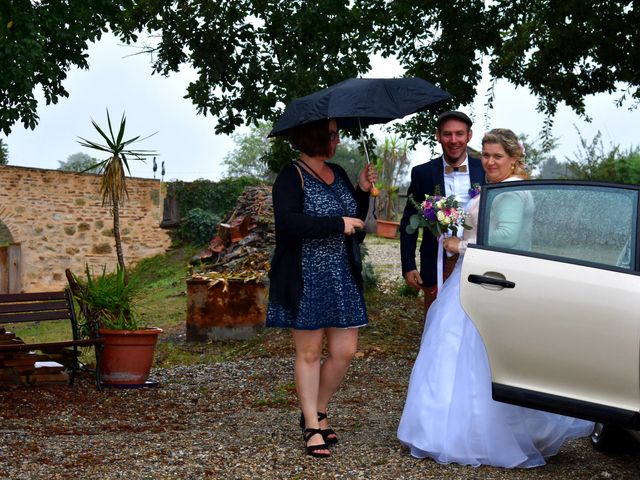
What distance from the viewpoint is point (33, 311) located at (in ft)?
29.3

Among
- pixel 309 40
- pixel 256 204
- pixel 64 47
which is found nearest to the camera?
pixel 309 40

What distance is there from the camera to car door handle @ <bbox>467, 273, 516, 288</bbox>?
4.42 metres

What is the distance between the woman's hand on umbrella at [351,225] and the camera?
5.05m

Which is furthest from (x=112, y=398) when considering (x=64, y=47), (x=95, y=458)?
(x=64, y=47)

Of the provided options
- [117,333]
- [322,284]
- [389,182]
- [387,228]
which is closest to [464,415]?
[322,284]

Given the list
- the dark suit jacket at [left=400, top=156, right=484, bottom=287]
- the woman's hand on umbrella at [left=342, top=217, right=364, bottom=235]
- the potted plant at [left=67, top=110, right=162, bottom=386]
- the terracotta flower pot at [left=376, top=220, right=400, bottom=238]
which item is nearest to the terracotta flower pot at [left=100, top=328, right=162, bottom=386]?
the potted plant at [left=67, top=110, right=162, bottom=386]

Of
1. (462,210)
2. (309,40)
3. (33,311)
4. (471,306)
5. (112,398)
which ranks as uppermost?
(309,40)

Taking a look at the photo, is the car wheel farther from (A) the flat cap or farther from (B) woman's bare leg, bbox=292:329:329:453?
(A) the flat cap

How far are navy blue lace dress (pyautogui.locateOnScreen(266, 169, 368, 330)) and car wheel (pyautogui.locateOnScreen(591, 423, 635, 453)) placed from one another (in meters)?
1.62

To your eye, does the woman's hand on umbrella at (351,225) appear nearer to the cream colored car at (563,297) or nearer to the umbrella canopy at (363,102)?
the umbrella canopy at (363,102)

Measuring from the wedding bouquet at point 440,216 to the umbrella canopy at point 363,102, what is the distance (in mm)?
539

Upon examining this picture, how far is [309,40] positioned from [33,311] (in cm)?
436

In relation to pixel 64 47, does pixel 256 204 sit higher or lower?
lower

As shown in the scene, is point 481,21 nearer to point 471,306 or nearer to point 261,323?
point 261,323
